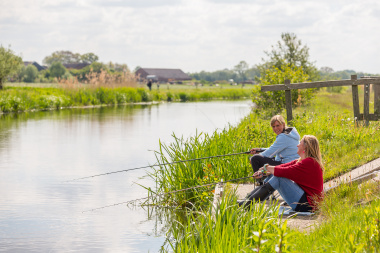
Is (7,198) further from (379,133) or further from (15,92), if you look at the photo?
(15,92)

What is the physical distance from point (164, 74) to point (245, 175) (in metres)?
134

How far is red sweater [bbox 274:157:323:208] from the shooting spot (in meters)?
7.38

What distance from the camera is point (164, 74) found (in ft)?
470

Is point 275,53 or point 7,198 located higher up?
point 275,53

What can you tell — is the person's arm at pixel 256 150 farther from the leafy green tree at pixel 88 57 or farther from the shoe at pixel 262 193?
the leafy green tree at pixel 88 57

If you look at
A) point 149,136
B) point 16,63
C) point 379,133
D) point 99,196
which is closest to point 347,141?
point 379,133

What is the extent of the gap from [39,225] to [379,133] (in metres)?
7.61

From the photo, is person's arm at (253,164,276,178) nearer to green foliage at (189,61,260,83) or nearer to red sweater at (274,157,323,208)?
red sweater at (274,157,323,208)

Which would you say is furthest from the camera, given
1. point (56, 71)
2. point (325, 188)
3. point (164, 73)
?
point (164, 73)

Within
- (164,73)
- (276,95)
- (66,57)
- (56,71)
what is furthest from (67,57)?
(276,95)

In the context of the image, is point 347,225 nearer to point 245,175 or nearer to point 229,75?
point 245,175

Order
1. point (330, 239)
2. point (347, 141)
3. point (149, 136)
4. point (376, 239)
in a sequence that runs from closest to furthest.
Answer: point (376, 239) < point (330, 239) < point (347, 141) < point (149, 136)

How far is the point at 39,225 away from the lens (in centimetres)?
952

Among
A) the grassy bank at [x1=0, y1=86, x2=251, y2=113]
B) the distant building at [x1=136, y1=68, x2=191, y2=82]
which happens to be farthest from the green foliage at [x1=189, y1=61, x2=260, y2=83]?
the grassy bank at [x1=0, y1=86, x2=251, y2=113]
